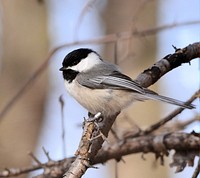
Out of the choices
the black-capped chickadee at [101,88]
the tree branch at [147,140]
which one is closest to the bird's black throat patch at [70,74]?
the black-capped chickadee at [101,88]

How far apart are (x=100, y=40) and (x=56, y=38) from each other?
1738 mm

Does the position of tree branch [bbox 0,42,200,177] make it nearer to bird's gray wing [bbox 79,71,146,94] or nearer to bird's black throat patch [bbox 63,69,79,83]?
bird's gray wing [bbox 79,71,146,94]

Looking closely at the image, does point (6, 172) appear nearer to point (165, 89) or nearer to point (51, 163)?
point (51, 163)

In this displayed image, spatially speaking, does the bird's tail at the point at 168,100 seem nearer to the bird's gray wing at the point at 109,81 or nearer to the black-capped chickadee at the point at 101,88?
the black-capped chickadee at the point at 101,88

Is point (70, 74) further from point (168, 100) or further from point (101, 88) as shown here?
point (168, 100)

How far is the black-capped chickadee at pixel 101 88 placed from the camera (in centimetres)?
246

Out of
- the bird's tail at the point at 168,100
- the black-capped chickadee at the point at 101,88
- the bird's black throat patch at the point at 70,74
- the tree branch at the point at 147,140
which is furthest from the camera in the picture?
the bird's black throat patch at the point at 70,74

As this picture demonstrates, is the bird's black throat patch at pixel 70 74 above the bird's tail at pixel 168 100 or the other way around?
above

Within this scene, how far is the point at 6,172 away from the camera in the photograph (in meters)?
2.58

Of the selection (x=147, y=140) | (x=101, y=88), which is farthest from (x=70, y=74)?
(x=147, y=140)

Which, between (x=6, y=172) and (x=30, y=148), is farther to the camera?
(x=30, y=148)

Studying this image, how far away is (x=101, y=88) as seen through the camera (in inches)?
99.3

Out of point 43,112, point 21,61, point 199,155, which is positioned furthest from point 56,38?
point 199,155

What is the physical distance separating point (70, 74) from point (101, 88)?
0.74 feet
